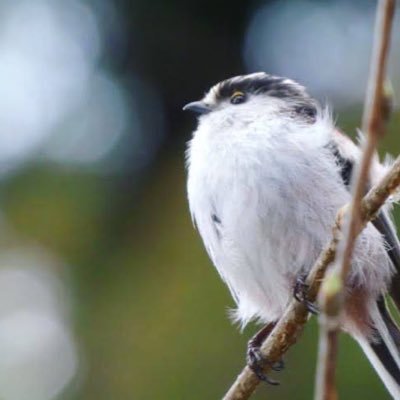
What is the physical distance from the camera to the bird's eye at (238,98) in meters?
3.77

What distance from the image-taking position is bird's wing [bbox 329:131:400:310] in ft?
10.7

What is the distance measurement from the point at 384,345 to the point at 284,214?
1.94ft

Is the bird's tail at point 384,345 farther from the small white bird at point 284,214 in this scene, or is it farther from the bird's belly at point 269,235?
the bird's belly at point 269,235

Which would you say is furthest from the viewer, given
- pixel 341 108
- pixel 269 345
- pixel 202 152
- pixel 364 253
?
pixel 341 108

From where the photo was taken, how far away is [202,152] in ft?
11.4

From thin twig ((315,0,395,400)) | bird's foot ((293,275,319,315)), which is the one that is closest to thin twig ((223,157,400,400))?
bird's foot ((293,275,319,315))

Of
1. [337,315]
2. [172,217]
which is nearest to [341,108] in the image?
[172,217]

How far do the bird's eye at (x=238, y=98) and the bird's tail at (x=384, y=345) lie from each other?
918 mm

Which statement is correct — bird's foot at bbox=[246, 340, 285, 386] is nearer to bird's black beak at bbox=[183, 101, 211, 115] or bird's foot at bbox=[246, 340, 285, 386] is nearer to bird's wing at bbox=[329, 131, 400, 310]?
bird's wing at bbox=[329, 131, 400, 310]

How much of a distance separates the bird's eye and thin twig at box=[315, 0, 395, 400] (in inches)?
95.9

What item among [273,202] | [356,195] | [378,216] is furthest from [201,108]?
[356,195]

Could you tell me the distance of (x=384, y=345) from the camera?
338 cm

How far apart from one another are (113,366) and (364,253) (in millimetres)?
2987

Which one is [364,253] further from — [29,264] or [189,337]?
[29,264]
